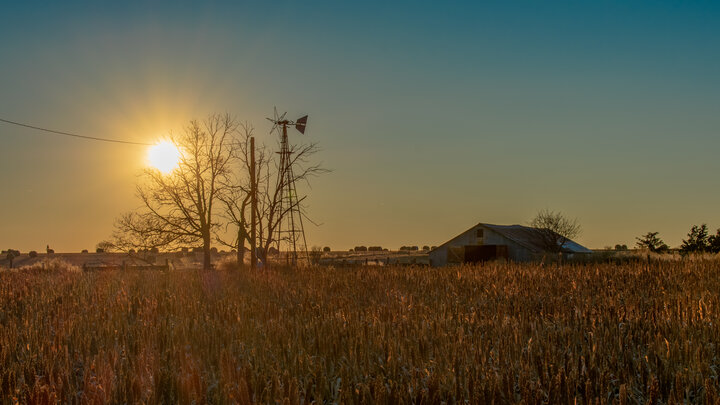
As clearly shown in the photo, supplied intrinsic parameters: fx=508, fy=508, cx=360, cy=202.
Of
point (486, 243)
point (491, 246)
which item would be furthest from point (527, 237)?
point (486, 243)

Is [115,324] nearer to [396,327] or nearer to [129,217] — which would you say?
[396,327]

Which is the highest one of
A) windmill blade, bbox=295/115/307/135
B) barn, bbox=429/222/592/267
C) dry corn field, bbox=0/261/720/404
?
windmill blade, bbox=295/115/307/135

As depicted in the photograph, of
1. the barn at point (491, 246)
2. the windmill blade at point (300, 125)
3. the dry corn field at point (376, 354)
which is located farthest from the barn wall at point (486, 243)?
the dry corn field at point (376, 354)

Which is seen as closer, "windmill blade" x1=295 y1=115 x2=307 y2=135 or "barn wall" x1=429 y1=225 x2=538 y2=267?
"windmill blade" x1=295 y1=115 x2=307 y2=135

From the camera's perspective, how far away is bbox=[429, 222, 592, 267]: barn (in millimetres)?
43875

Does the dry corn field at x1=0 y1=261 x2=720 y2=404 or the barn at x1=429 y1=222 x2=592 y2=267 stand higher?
the barn at x1=429 y1=222 x2=592 y2=267

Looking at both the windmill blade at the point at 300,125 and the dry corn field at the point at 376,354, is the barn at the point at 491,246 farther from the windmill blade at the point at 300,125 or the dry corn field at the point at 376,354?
the dry corn field at the point at 376,354

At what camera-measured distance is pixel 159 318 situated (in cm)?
758

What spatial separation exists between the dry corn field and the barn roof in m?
36.2

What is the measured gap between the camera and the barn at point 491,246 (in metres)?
43.9

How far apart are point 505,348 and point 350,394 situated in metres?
1.97

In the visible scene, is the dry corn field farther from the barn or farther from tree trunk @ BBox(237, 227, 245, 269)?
the barn

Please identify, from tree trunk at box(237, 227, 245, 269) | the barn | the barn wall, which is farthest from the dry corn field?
the barn

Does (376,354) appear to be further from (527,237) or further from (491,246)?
(527,237)
